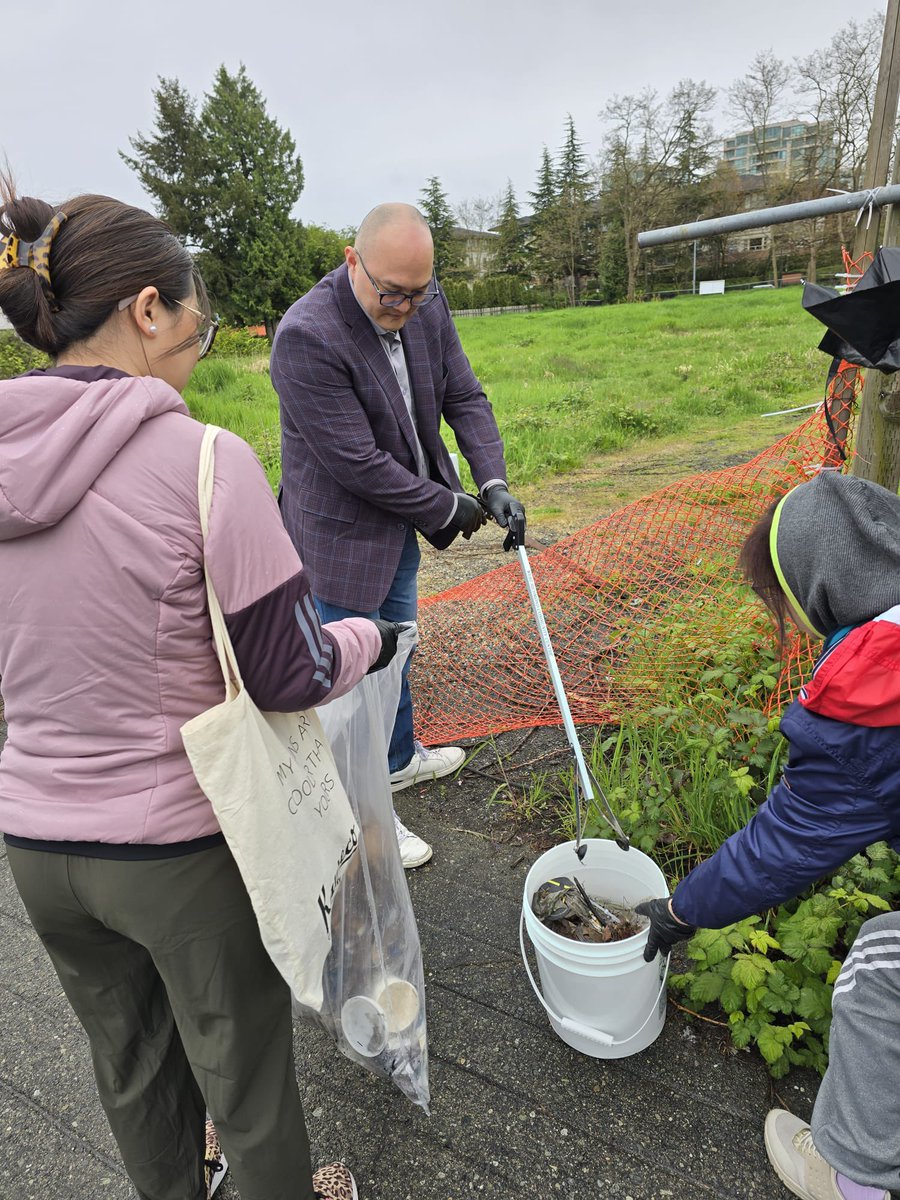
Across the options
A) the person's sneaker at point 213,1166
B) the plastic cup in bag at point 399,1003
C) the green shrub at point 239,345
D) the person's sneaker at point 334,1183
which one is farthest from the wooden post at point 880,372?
the green shrub at point 239,345

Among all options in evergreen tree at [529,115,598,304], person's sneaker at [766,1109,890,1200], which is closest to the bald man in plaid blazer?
person's sneaker at [766,1109,890,1200]

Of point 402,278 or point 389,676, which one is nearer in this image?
point 389,676

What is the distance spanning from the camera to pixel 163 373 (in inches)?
43.7

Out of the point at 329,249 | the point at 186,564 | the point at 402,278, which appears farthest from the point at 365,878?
the point at 329,249

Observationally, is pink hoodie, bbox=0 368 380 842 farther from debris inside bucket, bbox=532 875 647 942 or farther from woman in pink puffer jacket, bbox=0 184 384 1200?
debris inside bucket, bbox=532 875 647 942

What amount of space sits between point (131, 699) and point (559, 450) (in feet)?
21.0

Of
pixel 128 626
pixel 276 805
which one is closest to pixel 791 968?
pixel 276 805

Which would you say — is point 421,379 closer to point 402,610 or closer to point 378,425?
point 378,425

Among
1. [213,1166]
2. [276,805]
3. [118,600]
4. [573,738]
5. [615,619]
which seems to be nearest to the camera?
[118,600]

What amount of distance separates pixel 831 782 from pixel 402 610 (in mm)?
1513

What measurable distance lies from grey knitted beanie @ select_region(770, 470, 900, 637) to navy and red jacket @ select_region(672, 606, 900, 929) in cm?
4

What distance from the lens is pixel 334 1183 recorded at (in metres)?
1.45

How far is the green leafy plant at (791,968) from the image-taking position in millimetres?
1597

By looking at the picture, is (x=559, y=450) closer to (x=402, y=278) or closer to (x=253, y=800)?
(x=402, y=278)
